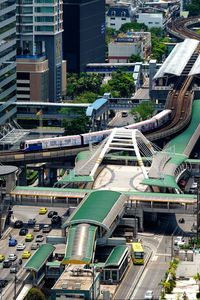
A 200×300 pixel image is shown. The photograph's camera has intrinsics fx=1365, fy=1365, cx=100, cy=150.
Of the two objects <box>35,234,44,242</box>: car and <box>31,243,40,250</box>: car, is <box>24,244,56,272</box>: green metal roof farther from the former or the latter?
<box>35,234,44,242</box>: car

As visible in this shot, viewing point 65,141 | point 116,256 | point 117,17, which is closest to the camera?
point 116,256

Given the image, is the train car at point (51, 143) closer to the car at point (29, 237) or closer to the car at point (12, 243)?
the car at point (29, 237)

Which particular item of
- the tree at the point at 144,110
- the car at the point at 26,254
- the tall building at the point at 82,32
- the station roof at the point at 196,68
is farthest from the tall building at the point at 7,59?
the car at the point at 26,254

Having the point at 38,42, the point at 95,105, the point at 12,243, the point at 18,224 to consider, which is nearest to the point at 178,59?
the point at 38,42

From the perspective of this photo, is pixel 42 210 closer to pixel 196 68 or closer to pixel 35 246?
pixel 35 246

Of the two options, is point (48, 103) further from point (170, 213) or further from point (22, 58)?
point (170, 213)

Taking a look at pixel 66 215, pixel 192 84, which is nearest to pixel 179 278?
pixel 66 215

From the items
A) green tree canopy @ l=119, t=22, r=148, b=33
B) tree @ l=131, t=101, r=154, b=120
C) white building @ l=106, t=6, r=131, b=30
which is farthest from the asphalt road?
white building @ l=106, t=6, r=131, b=30
